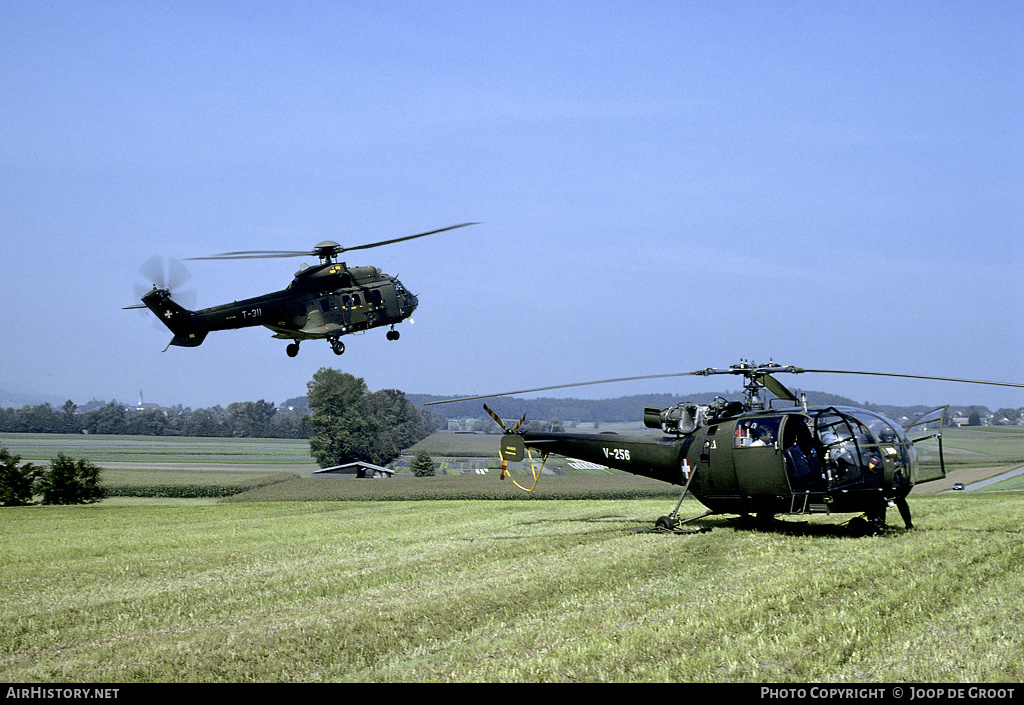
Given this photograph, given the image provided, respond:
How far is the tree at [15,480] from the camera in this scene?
45312mm

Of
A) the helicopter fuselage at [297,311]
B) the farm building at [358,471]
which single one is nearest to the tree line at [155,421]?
the farm building at [358,471]

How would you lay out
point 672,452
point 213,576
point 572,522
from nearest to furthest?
point 213,576, point 672,452, point 572,522

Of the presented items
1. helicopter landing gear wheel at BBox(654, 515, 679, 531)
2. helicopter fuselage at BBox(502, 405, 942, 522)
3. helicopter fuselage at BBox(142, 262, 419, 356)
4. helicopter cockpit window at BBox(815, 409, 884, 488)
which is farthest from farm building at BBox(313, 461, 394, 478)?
helicopter cockpit window at BBox(815, 409, 884, 488)

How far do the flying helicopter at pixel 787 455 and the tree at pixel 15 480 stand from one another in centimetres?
3859

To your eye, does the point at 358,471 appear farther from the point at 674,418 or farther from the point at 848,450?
the point at 848,450

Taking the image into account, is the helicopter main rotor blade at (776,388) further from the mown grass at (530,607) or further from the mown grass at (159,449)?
the mown grass at (159,449)

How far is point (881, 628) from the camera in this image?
331 inches

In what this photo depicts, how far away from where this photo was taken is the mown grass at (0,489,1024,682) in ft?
24.7

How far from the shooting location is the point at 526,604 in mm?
10070

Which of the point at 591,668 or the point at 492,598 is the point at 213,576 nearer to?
the point at 492,598

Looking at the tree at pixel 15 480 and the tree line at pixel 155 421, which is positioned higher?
the tree line at pixel 155 421

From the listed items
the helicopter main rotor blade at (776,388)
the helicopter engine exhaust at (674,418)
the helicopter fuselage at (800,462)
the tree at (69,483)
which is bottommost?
the tree at (69,483)

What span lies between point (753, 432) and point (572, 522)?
5388 millimetres
